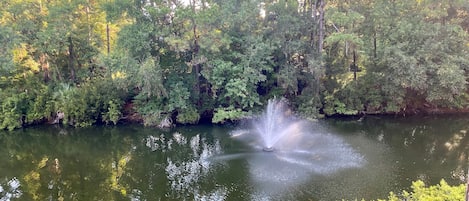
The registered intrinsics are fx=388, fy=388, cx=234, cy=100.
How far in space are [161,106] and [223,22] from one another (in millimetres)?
5861

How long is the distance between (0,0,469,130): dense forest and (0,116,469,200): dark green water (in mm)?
1337

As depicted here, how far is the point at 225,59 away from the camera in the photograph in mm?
21781

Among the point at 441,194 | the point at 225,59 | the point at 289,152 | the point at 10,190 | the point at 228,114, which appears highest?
the point at 225,59

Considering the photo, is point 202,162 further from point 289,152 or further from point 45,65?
point 45,65

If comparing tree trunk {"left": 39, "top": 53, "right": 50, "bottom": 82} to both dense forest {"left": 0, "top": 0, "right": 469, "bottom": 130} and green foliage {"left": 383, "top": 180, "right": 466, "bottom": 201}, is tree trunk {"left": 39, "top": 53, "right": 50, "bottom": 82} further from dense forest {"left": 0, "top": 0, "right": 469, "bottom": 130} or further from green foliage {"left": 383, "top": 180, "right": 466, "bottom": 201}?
green foliage {"left": 383, "top": 180, "right": 466, "bottom": 201}

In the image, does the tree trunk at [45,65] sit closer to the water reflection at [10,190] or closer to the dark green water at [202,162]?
the dark green water at [202,162]

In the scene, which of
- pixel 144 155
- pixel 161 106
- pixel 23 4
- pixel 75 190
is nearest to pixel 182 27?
pixel 161 106

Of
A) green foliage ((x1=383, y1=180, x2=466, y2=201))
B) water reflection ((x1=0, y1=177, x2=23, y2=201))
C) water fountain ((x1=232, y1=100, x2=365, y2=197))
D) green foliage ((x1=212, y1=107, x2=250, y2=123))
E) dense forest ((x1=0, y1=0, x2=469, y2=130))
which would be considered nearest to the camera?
green foliage ((x1=383, y1=180, x2=466, y2=201))

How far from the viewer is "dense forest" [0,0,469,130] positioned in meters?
20.4

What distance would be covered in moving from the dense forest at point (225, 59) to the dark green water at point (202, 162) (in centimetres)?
134

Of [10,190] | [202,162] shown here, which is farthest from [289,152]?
[10,190]

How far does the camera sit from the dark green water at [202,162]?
13344mm

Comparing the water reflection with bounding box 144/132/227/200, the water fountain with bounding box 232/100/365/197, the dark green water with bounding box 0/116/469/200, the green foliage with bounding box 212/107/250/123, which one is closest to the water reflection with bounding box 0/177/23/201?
the dark green water with bounding box 0/116/469/200

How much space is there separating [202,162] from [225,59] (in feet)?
24.8
